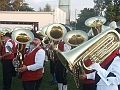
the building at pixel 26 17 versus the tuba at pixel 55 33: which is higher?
the tuba at pixel 55 33

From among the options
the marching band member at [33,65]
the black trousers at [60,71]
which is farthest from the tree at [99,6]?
the marching band member at [33,65]

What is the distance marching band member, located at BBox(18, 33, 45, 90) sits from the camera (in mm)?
4469

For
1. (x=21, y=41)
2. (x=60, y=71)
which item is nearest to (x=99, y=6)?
(x=60, y=71)

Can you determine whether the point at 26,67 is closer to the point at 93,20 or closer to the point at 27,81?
the point at 27,81

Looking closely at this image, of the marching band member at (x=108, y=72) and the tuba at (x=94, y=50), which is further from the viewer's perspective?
the tuba at (x=94, y=50)

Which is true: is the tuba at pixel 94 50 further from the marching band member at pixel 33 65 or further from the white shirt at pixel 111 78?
the marching band member at pixel 33 65

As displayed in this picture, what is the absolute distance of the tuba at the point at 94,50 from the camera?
298 cm

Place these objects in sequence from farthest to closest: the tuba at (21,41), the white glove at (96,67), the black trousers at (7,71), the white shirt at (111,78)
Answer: the black trousers at (7,71)
the tuba at (21,41)
the white glove at (96,67)
the white shirt at (111,78)

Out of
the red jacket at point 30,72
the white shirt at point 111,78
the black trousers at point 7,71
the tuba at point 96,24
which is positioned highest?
the tuba at point 96,24

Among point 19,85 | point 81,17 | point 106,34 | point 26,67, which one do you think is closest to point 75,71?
point 106,34

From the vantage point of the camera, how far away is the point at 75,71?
330 cm

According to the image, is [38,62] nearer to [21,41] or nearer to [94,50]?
[21,41]

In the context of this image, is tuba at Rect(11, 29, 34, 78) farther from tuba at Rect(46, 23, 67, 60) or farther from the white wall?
the white wall

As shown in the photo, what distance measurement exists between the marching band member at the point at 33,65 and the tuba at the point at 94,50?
1.40 m
